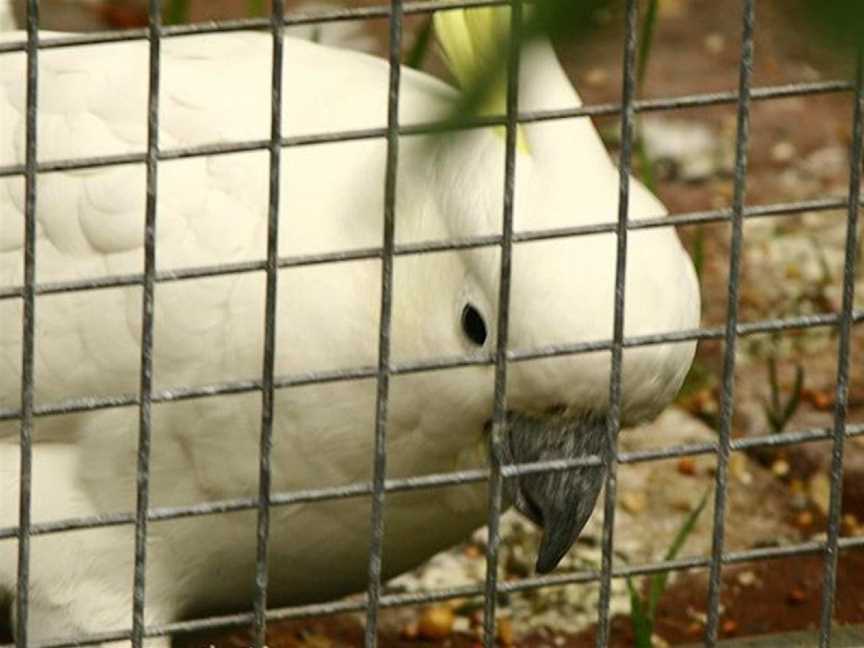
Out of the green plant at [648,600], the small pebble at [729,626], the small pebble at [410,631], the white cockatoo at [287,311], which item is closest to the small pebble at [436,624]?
the small pebble at [410,631]

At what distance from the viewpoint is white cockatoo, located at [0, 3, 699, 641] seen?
1.64 metres

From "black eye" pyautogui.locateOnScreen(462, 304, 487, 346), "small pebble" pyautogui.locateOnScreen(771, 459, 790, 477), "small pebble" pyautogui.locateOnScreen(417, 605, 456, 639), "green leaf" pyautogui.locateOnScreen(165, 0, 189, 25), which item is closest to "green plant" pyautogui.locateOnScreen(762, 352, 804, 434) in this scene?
"small pebble" pyautogui.locateOnScreen(771, 459, 790, 477)

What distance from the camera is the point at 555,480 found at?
64.9 inches

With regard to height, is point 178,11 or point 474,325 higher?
point 178,11

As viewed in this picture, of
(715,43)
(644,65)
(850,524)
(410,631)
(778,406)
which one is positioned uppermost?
(715,43)

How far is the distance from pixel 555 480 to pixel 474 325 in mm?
175

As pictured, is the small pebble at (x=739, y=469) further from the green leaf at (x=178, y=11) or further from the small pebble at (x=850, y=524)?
the green leaf at (x=178, y=11)

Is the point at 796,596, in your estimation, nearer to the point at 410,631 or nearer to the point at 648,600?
the point at 648,600

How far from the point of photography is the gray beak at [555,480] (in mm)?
1653

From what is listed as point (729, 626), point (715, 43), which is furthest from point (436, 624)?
point (715, 43)

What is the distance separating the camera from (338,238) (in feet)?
5.50

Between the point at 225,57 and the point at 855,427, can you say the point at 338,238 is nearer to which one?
the point at 225,57

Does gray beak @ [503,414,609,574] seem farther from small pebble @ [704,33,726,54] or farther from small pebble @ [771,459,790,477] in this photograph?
small pebble @ [704,33,726,54]

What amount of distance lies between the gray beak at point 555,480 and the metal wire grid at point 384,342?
187mm
